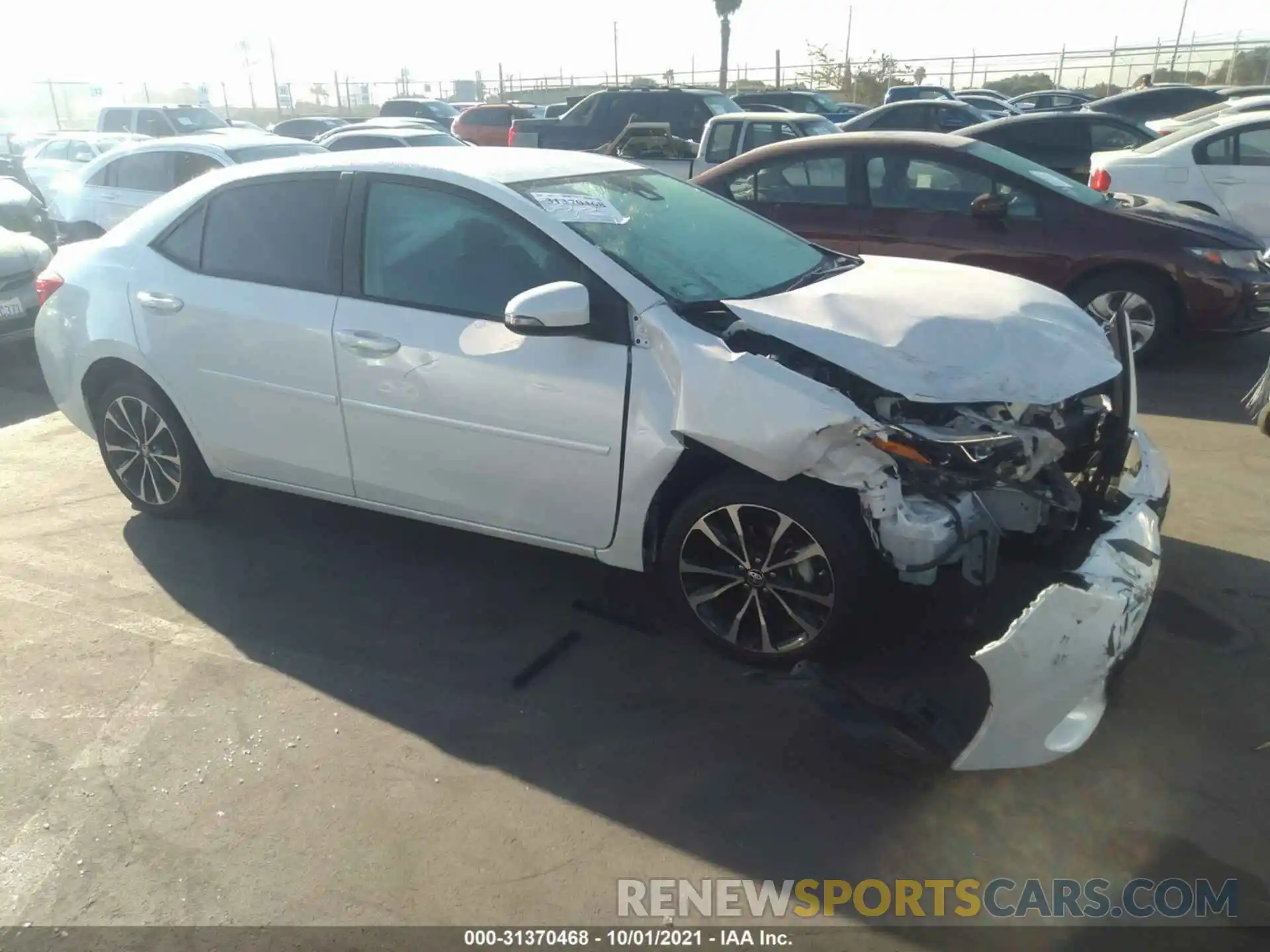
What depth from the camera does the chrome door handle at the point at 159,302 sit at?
14.2ft

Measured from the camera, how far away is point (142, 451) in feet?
15.5

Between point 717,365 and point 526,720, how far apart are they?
52.2 inches

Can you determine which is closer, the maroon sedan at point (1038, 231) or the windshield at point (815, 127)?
the maroon sedan at point (1038, 231)

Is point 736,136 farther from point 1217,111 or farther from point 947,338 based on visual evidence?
point 947,338

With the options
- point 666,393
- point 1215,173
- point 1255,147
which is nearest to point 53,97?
point 1215,173

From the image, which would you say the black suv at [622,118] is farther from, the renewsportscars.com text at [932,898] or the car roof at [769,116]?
the renewsportscars.com text at [932,898]

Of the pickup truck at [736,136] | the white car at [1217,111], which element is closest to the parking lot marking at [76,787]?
the pickup truck at [736,136]

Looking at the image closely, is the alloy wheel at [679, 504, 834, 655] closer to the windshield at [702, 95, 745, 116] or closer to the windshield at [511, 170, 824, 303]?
the windshield at [511, 170, 824, 303]

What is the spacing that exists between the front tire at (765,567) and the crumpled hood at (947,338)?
470 millimetres

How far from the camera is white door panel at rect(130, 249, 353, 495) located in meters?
4.00

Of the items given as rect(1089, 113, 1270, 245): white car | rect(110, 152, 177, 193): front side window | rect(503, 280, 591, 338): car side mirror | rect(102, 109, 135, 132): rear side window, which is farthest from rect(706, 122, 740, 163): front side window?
rect(102, 109, 135, 132): rear side window

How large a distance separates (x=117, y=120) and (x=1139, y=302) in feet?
57.8

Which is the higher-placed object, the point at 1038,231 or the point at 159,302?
the point at 159,302

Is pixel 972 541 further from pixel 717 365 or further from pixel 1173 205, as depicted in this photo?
pixel 1173 205
